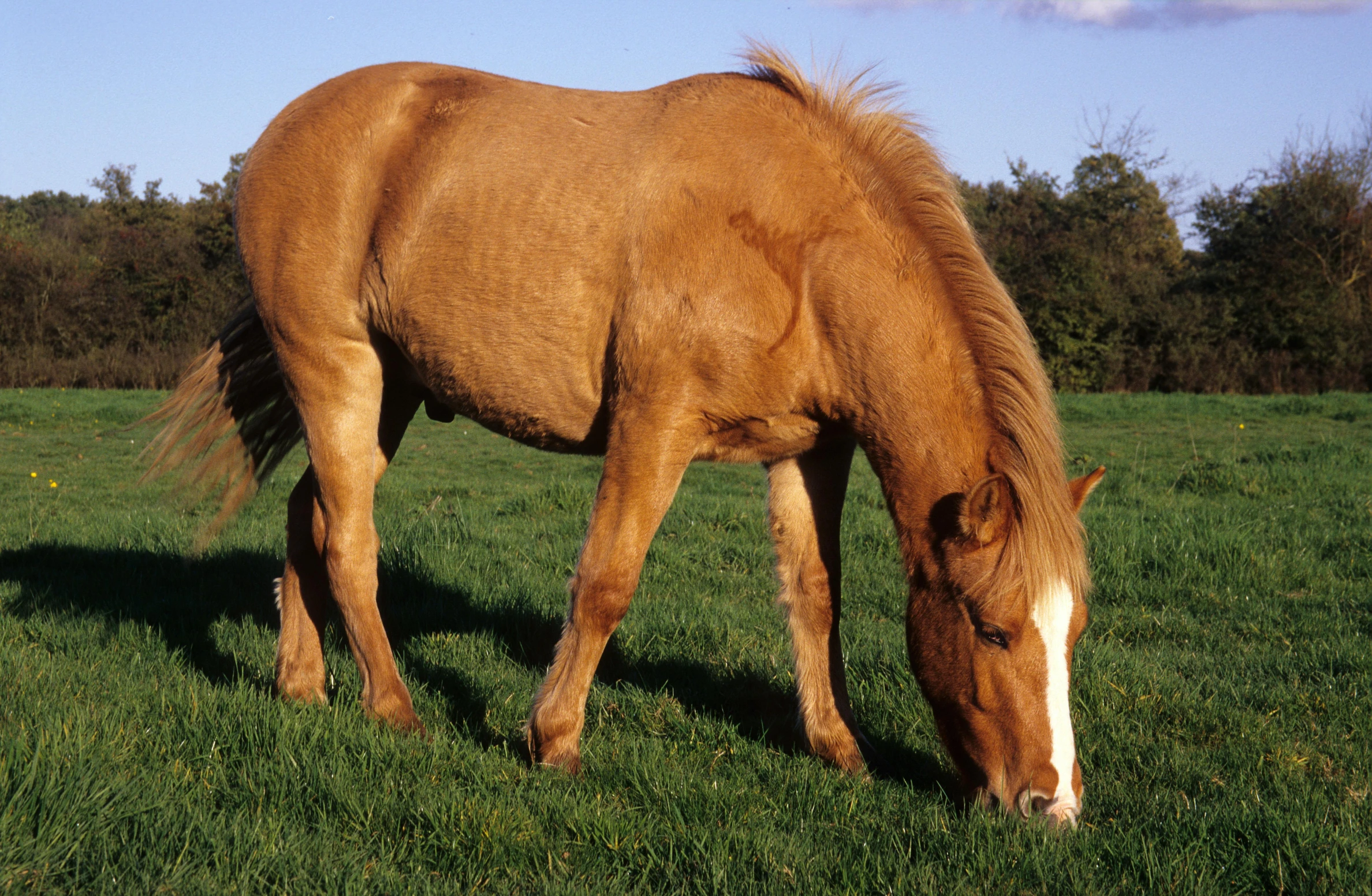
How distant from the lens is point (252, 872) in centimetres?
247

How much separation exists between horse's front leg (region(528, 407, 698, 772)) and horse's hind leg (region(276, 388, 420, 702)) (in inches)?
46.1

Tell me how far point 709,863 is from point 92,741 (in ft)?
6.36

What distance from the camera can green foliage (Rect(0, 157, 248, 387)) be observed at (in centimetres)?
2275

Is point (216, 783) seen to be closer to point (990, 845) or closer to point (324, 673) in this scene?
point (324, 673)

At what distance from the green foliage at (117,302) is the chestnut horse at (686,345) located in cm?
2082

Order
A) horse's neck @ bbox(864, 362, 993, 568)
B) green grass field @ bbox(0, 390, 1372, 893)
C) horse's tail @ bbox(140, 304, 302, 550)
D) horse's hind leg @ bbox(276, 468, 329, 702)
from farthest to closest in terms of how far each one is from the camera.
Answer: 1. horse's tail @ bbox(140, 304, 302, 550)
2. horse's hind leg @ bbox(276, 468, 329, 702)
3. horse's neck @ bbox(864, 362, 993, 568)
4. green grass field @ bbox(0, 390, 1372, 893)

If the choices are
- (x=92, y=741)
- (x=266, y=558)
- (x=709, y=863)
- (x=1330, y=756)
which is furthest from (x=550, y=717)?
(x=266, y=558)

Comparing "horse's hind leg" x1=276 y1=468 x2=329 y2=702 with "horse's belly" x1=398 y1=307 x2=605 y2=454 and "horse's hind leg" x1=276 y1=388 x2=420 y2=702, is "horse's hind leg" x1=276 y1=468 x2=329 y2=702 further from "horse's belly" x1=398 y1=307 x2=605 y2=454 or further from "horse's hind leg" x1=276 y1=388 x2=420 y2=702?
"horse's belly" x1=398 y1=307 x2=605 y2=454

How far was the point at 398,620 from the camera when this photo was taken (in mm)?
5156

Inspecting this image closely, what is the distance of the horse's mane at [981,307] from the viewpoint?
2.97m

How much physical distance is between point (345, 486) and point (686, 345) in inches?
64.0

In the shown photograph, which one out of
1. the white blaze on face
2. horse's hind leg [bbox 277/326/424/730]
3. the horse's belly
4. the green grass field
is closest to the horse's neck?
the white blaze on face

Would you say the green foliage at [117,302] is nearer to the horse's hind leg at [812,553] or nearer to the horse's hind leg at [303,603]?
the horse's hind leg at [303,603]

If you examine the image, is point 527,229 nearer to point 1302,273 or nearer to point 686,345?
point 686,345
